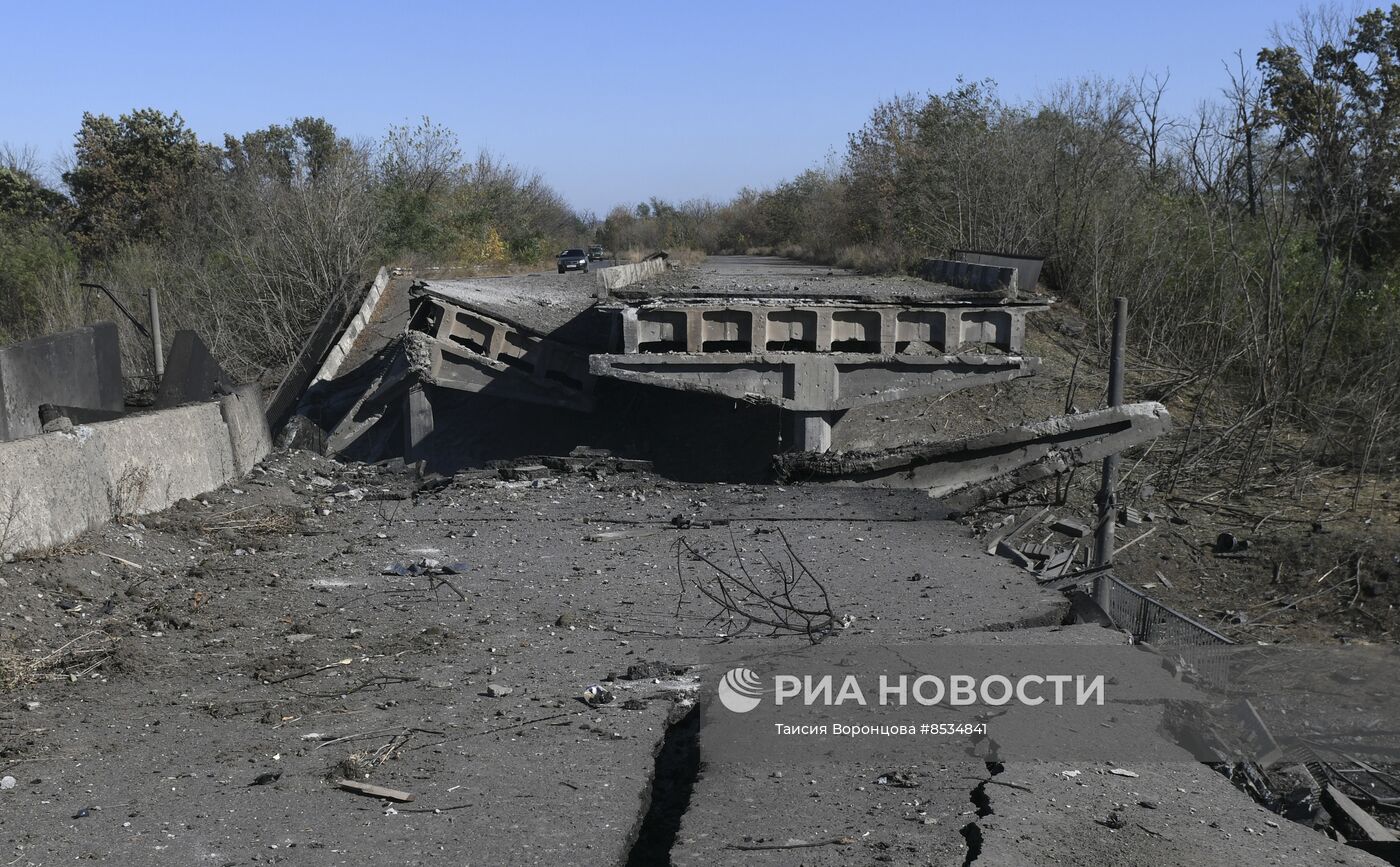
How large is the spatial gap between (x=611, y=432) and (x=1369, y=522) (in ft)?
25.5

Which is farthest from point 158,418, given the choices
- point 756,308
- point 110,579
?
point 756,308

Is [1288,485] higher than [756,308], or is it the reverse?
[756,308]

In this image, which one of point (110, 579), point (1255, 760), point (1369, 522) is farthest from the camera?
point (1369, 522)

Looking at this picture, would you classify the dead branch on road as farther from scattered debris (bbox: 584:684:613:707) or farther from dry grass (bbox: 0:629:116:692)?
dry grass (bbox: 0:629:116:692)

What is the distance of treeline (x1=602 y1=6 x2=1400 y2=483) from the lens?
1145cm

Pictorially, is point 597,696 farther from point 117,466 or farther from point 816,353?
point 816,353

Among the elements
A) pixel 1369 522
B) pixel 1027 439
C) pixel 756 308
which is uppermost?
pixel 756 308

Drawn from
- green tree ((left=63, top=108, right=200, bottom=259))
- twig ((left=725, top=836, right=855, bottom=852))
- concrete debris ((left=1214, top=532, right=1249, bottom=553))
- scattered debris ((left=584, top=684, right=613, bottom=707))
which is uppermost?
→ green tree ((left=63, top=108, right=200, bottom=259))

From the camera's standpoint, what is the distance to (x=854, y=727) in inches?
169

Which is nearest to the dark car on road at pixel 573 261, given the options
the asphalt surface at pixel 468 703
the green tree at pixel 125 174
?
the green tree at pixel 125 174

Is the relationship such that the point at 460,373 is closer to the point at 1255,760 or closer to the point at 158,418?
the point at 158,418

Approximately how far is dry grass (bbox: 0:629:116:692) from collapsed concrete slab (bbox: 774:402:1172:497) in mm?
5611

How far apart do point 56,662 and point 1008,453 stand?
21.5 ft

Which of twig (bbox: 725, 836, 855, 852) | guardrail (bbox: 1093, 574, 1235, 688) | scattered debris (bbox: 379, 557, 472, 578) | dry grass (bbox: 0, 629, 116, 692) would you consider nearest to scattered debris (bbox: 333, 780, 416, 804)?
twig (bbox: 725, 836, 855, 852)
